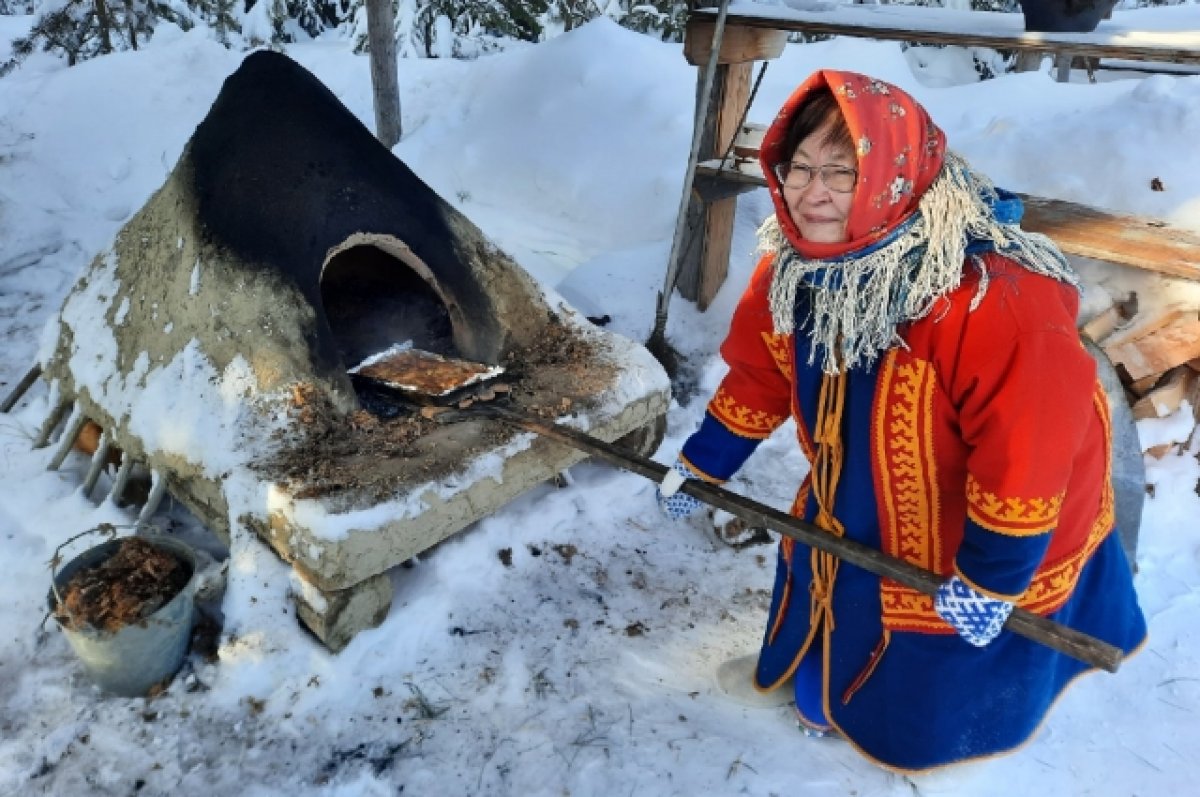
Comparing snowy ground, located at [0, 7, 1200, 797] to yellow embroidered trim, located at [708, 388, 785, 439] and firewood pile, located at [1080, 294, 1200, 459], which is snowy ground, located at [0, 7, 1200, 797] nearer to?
firewood pile, located at [1080, 294, 1200, 459]

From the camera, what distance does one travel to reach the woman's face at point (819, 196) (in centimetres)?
171

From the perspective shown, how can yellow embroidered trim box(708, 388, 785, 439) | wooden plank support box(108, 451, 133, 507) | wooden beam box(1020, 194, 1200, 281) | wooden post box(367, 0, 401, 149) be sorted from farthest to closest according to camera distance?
wooden post box(367, 0, 401, 149) → wooden beam box(1020, 194, 1200, 281) → wooden plank support box(108, 451, 133, 507) → yellow embroidered trim box(708, 388, 785, 439)

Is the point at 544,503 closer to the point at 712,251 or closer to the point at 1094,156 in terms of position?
the point at 712,251

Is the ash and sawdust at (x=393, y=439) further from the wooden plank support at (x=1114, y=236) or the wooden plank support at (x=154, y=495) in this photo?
the wooden plank support at (x=1114, y=236)

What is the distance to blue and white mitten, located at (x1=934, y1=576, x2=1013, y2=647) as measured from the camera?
6.03ft

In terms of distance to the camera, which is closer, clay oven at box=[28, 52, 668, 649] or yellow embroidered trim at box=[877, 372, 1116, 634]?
yellow embroidered trim at box=[877, 372, 1116, 634]

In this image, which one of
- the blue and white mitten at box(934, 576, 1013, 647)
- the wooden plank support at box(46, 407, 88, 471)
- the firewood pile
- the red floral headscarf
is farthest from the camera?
the firewood pile

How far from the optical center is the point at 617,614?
318 centimetres

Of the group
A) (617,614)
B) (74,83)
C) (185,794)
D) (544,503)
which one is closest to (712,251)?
(544,503)

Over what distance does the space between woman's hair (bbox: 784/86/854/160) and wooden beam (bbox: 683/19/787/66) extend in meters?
2.59

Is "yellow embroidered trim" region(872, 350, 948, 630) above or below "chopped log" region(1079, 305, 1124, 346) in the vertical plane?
above

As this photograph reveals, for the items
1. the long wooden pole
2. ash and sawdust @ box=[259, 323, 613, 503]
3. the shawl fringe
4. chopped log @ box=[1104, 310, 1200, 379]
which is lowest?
ash and sawdust @ box=[259, 323, 613, 503]

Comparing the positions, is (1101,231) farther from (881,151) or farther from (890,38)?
(881,151)

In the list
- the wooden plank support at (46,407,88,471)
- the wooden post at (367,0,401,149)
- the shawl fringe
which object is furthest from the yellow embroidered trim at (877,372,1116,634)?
the wooden post at (367,0,401,149)
